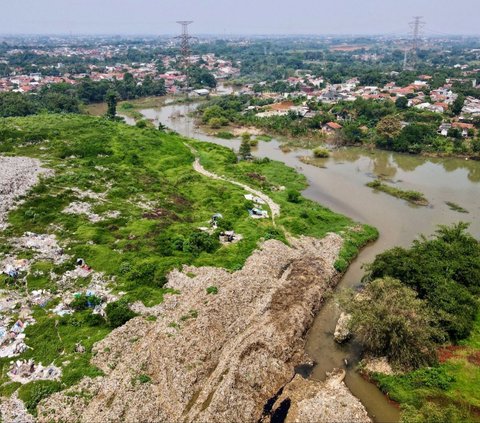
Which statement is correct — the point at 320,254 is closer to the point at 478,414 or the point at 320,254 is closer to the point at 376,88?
the point at 478,414

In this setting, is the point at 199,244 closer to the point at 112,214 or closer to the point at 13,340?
the point at 112,214

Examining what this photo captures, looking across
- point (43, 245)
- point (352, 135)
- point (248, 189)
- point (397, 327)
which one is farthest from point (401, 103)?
point (43, 245)

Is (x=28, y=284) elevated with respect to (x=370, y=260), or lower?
elevated

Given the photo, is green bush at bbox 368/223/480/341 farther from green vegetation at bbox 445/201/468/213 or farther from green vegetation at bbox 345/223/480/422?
green vegetation at bbox 445/201/468/213

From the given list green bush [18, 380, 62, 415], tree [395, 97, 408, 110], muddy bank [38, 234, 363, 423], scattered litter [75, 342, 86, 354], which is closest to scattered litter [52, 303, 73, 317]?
scattered litter [75, 342, 86, 354]

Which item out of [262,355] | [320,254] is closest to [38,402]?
[262,355]

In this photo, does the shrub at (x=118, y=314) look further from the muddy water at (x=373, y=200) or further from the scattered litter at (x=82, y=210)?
the scattered litter at (x=82, y=210)
